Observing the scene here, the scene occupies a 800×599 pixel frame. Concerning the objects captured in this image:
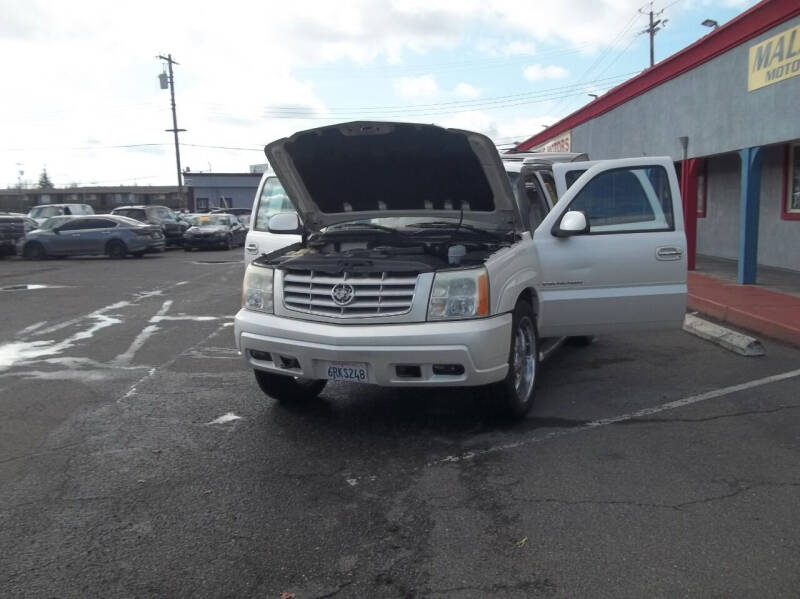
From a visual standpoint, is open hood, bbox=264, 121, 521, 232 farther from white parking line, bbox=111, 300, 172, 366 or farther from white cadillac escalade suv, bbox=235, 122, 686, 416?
white parking line, bbox=111, 300, 172, 366

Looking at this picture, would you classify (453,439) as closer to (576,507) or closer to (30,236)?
(576,507)

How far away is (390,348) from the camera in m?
4.76

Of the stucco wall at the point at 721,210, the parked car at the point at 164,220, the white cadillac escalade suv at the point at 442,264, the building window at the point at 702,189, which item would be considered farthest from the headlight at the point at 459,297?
the parked car at the point at 164,220

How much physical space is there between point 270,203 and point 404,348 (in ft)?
17.3

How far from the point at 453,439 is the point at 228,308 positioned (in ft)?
24.7

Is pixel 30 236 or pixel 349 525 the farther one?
pixel 30 236

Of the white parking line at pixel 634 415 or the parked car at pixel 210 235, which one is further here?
the parked car at pixel 210 235

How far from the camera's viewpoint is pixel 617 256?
628 centimetres

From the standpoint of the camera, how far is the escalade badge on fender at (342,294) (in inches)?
195

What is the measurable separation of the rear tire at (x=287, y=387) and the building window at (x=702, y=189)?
14.4 m

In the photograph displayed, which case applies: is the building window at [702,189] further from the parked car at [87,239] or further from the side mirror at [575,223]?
the parked car at [87,239]

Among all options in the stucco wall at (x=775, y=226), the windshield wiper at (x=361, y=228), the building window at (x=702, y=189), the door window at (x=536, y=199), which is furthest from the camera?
the building window at (x=702, y=189)

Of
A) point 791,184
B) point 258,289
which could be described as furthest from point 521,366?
point 791,184

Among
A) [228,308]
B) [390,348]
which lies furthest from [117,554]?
[228,308]
